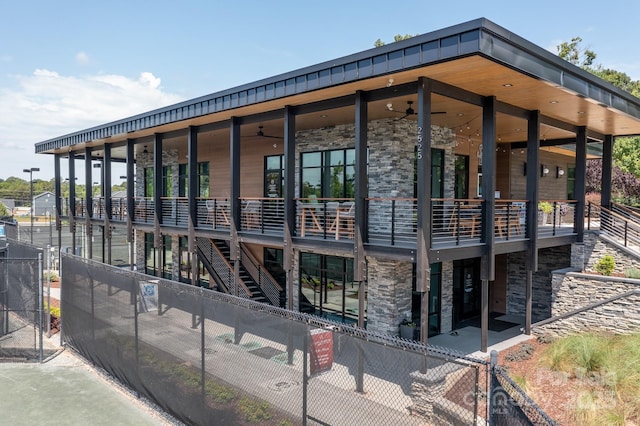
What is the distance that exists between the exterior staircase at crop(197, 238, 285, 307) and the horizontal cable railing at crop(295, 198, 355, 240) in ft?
10.4

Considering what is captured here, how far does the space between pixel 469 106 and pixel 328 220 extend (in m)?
4.65

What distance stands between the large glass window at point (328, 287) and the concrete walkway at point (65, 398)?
21.2 ft

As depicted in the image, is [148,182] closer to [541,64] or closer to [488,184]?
[488,184]

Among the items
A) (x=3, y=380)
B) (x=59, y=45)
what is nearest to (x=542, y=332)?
(x=3, y=380)

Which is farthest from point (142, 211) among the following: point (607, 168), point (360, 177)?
point (607, 168)

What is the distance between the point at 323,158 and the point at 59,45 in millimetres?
11027

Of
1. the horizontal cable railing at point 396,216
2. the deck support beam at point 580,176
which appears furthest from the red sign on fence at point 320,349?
the deck support beam at point 580,176

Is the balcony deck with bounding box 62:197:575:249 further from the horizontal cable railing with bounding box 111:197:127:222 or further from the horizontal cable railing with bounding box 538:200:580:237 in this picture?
the horizontal cable railing with bounding box 111:197:127:222

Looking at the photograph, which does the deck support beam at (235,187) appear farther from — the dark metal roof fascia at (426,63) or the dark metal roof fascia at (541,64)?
the dark metal roof fascia at (541,64)

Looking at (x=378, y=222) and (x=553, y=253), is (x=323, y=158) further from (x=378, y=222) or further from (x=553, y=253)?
(x=553, y=253)

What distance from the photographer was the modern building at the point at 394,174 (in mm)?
8562

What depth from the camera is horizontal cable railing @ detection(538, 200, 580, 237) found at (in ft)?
43.0

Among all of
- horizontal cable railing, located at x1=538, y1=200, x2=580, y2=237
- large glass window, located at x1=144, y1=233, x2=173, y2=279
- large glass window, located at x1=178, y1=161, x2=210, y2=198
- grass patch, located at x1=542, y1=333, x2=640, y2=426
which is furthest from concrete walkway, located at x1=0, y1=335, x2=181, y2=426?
horizontal cable railing, located at x1=538, y1=200, x2=580, y2=237

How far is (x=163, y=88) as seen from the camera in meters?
85.8
